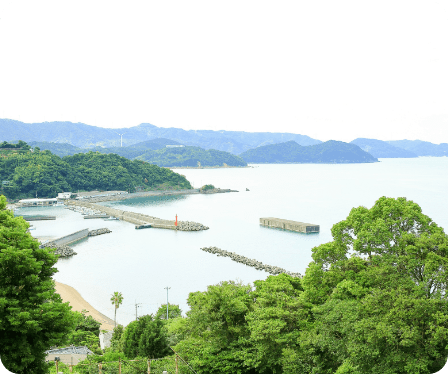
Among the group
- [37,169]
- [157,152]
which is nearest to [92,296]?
[37,169]

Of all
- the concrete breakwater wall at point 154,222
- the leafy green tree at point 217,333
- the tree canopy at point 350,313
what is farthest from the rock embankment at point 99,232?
the leafy green tree at point 217,333

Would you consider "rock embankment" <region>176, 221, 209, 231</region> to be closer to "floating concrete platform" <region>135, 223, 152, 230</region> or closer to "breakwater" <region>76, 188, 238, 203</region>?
"floating concrete platform" <region>135, 223, 152, 230</region>

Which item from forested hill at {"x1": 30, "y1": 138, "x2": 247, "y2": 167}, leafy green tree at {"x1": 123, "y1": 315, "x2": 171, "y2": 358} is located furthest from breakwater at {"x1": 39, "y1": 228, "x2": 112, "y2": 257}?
forested hill at {"x1": 30, "y1": 138, "x2": 247, "y2": 167}

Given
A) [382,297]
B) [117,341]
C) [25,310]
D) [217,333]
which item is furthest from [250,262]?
[25,310]

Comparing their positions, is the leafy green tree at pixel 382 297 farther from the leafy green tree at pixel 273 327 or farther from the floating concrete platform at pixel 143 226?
the floating concrete platform at pixel 143 226

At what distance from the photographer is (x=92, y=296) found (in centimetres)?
2145

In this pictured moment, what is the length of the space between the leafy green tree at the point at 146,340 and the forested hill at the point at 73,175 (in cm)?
5891

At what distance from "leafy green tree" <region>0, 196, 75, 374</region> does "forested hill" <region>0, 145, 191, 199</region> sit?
62795 mm

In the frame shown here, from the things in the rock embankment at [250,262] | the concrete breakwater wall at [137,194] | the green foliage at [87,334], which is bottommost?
the rock embankment at [250,262]

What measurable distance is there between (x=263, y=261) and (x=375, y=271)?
66.2 feet

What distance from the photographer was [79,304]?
1953 centimetres

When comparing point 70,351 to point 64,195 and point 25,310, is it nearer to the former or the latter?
point 25,310

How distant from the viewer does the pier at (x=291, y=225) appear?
37.9 metres

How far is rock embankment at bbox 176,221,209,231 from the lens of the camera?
40.3 metres
